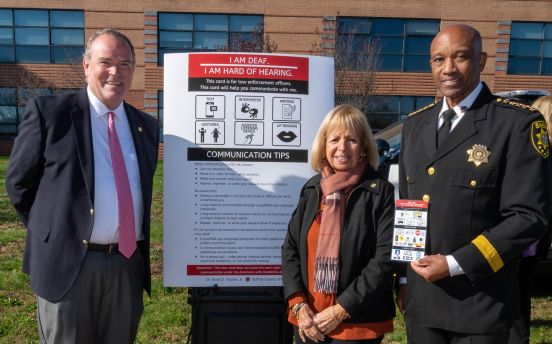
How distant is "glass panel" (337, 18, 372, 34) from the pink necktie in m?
19.7

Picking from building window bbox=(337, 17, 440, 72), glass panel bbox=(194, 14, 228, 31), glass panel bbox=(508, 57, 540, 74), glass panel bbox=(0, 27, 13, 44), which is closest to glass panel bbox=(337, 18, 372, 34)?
building window bbox=(337, 17, 440, 72)

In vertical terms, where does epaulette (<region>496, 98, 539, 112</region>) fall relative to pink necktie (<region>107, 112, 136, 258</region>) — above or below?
above

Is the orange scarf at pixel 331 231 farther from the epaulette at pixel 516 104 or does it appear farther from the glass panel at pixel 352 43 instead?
the glass panel at pixel 352 43

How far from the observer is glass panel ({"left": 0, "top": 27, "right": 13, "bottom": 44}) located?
2248 centimetres

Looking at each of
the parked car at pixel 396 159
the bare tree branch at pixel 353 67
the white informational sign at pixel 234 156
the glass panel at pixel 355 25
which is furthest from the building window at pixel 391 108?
the white informational sign at pixel 234 156

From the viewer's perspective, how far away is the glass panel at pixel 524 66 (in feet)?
73.2

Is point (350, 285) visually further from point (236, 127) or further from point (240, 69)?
point (240, 69)

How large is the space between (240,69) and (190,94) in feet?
1.12

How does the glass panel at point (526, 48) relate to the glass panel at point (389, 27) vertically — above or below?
below

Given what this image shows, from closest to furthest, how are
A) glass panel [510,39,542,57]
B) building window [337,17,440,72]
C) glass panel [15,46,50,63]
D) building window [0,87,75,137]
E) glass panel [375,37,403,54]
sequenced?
building window [337,17,440,72] < glass panel [375,37,403,54] < glass panel [510,39,542,57] < glass panel [15,46,50,63] < building window [0,87,75,137]

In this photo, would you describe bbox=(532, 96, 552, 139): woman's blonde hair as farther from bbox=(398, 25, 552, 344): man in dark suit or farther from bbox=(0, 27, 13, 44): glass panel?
bbox=(0, 27, 13, 44): glass panel

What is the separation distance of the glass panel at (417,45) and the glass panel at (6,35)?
18189 millimetres

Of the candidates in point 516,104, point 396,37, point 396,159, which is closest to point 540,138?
point 516,104

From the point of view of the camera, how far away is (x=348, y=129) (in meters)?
2.45
